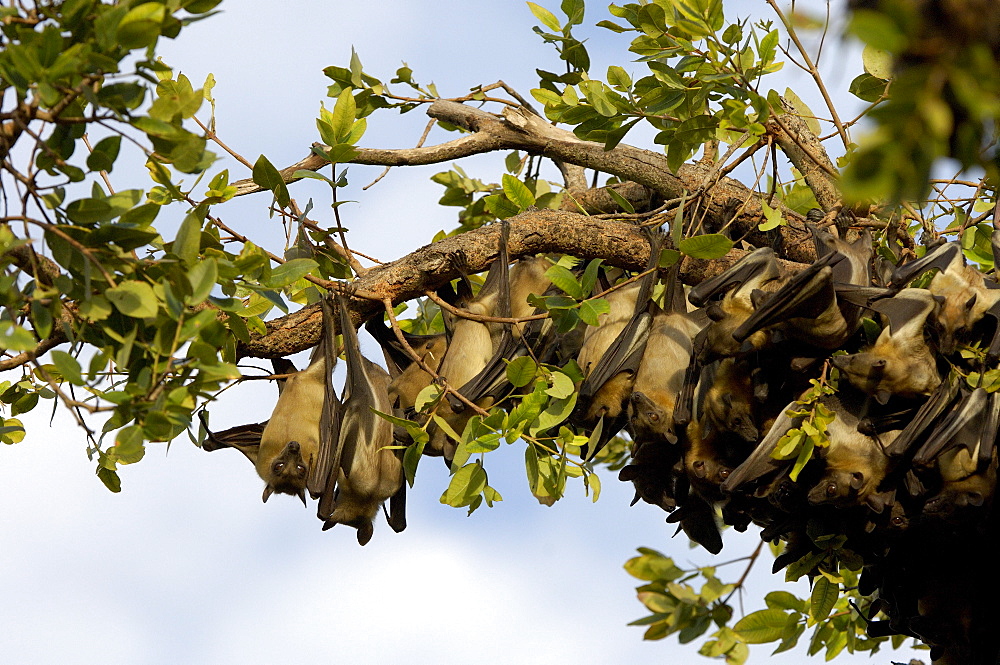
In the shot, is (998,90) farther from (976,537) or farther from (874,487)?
(976,537)

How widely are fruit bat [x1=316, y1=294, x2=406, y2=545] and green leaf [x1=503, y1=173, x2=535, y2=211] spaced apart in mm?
908

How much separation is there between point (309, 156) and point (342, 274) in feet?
3.83

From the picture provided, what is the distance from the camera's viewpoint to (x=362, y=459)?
185 inches

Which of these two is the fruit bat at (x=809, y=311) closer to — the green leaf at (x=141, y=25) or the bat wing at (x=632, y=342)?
the bat wing at (x=632, y=342)

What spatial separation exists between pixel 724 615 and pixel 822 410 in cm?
251

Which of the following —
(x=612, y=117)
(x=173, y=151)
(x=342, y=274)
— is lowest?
(x=173, y=151)

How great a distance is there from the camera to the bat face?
15.1ft

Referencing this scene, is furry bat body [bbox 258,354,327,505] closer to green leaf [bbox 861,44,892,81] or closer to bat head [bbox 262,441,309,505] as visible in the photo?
bat head [bbox 262,441,309,505]

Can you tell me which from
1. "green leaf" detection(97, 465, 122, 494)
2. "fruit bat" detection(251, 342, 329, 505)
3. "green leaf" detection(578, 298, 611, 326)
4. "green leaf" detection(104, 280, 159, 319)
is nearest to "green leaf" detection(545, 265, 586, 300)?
"green leaf" detection(578, 298, 611, 326)

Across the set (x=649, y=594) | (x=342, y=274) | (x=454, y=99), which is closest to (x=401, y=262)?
(x=342, y=274)

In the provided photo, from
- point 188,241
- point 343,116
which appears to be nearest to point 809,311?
point 343,116

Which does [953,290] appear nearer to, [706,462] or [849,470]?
[849,470]

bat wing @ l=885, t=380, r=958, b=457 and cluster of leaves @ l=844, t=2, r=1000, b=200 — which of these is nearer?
cluster of leaves @ l=844, t=2, r=1000, b=200

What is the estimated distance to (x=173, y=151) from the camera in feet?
7.73
